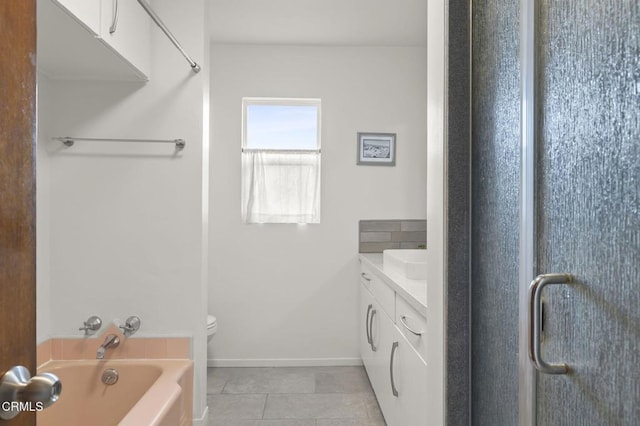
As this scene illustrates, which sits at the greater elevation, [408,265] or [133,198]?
[133,198]

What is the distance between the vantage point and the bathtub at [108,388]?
6.67 feet

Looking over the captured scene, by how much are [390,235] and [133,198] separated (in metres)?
2.16

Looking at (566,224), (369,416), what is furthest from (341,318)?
(566,224)

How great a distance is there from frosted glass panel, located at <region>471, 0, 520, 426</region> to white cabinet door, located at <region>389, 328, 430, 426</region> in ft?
1.50

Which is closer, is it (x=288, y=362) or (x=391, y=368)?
(x=391, y=368)

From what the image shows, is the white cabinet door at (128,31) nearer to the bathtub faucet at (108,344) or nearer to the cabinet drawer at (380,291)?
the bathtub faucet at (108,344)

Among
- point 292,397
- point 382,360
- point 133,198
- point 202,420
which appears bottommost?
point 292,397

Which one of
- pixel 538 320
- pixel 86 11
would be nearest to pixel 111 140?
pixel 86 11

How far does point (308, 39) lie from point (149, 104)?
170cm

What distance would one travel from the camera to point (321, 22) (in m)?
3.20

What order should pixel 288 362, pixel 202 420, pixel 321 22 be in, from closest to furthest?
pixel 202 420
pixel 321 22
pixel 288 362

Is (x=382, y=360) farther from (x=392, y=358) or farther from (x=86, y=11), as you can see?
(x=86, y=11)

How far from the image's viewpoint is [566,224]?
802 mm

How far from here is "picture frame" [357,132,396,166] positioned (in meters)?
3.65
